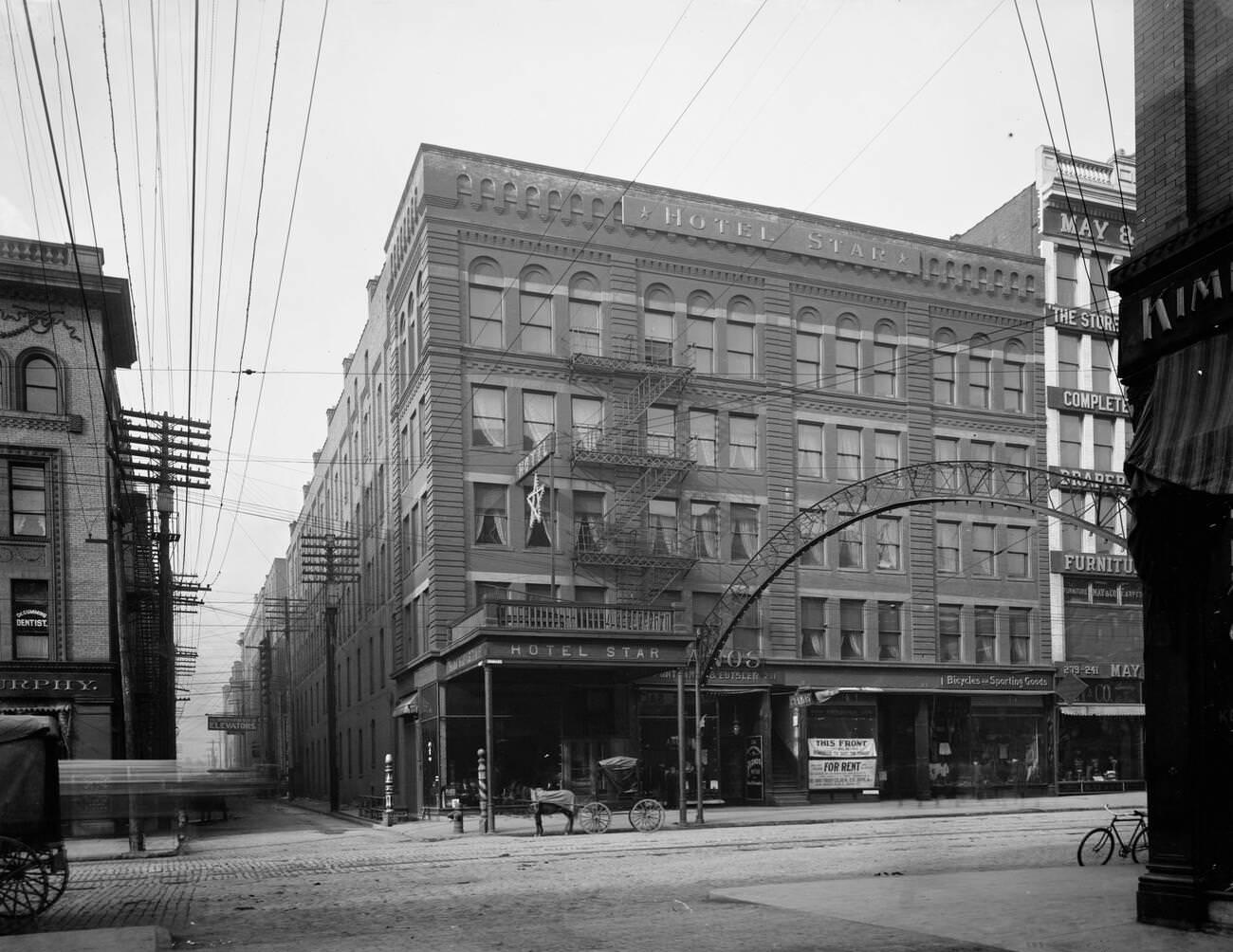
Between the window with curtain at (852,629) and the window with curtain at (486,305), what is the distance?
1512 centimetres

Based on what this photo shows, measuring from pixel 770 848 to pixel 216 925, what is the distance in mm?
11573

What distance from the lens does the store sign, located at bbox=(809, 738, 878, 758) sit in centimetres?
4106

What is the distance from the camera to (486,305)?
127 ft

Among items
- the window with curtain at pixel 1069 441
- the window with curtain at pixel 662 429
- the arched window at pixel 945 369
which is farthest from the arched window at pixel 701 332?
the window with curtain at pixel 1069 441

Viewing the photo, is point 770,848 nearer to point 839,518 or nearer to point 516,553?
point 516,553

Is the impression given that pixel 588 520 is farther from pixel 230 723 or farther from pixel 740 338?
pixel 230 723

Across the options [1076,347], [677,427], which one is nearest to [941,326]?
[1076,347]

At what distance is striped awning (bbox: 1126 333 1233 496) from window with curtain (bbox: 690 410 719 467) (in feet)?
95.1

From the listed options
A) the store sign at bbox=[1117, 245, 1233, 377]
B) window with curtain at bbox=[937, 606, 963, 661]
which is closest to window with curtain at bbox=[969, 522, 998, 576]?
window with curtain at bbox=[937, 606, 963, 661]

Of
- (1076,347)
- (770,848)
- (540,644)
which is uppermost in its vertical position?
(1076,347)

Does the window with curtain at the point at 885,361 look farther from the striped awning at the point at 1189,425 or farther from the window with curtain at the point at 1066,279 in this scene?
the striped awning at the point at 1189,425

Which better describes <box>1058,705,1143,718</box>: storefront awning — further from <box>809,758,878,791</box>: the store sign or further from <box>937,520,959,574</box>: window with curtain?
<box>809,758,878,791</box>: the store sign

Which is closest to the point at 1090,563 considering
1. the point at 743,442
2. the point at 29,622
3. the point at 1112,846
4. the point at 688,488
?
the point at 743,442

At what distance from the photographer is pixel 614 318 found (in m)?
40.3
